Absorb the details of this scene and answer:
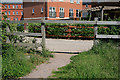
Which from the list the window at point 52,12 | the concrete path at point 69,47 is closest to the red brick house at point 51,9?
the window at point 52,12

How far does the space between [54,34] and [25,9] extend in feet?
74.0

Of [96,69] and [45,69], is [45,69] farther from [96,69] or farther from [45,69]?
[96,69]

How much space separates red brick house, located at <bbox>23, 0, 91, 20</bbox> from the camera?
2961cm

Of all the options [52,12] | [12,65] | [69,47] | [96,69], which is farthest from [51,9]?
[96,69]

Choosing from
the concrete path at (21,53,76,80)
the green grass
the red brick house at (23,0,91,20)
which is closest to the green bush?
the concrete path at (21,53,76,80)

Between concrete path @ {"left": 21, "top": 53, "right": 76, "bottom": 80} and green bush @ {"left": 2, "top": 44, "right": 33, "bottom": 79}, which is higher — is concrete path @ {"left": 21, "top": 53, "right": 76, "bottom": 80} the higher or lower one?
the lower one

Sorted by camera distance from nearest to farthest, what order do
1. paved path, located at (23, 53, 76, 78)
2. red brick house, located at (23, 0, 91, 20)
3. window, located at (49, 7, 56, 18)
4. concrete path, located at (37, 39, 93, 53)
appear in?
1. paved path, located at (23, 53, 76, 78)
2. concrete path, located at (37, 39, 93, 53)
3. red brick house, located at (23, 0, 91, 20)
4. window, located at (49, 7, 56, 18)

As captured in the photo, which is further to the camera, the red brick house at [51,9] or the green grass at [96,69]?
→ the red brick house at [51,9]

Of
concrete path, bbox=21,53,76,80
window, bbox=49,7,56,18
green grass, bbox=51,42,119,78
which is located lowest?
concrete path, bbox=21,53,76,80

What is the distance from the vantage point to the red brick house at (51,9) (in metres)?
29.6

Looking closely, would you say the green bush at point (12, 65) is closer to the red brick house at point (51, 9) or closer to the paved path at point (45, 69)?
the paved path at point (45, 69)

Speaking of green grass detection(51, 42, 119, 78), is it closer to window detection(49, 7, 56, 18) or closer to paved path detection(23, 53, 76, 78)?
paved path detection(23, 53, 76, 78)

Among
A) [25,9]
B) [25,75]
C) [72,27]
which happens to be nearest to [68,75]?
[25,75]

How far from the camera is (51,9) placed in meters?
30.0
